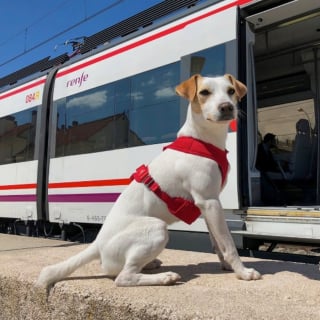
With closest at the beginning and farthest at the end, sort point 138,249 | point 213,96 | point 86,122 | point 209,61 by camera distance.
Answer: point 138,249 → point 213,96 → point 209,61 → point 86,122

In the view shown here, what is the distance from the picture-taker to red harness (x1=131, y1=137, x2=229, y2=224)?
2834mm

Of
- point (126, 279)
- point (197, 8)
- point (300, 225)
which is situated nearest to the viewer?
point (126, 279)

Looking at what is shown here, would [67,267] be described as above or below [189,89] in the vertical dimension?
below

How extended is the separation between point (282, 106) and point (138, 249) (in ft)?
20.1

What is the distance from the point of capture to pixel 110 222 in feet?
9.29

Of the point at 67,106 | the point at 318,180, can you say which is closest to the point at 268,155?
the point at 318,180

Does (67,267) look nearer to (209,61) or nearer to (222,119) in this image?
(222,119)

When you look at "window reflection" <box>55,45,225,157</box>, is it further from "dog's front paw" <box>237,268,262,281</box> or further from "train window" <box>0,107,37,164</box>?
"dog's front paw" <box>237,268,262,281</box>

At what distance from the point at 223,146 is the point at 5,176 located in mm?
7173

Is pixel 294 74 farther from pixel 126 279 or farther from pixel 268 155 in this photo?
pixel 126 279

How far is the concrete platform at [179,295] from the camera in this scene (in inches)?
86.2

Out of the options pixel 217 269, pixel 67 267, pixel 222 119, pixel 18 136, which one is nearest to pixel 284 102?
pixel 18 136

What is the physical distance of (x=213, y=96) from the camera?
2789 millimetres

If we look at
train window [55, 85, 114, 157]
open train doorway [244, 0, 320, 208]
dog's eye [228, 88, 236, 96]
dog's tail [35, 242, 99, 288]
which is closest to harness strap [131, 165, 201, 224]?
dog's tail [35, 242, 99, 288]
